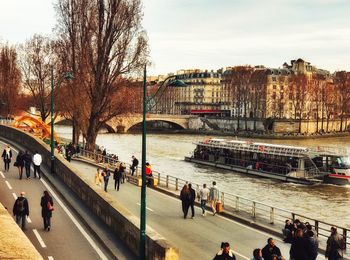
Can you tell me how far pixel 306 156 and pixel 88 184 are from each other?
3297 cm

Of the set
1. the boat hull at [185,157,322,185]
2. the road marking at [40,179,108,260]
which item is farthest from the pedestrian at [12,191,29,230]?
the boat hull at [185,157,322,185]

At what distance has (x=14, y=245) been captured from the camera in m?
9.18

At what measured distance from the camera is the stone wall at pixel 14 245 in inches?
335

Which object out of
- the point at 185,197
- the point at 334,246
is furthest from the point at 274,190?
the point at 334,246

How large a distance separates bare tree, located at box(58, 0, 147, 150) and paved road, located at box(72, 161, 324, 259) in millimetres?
17898

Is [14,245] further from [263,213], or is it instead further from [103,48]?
[103,48]

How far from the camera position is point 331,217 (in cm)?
3114

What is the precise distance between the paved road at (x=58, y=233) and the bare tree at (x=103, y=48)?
1982 cm

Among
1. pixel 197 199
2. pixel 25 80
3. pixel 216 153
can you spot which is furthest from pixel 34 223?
pixel 25 80

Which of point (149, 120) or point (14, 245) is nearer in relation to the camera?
point (14, 245)

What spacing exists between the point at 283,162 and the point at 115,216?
37.4 metres

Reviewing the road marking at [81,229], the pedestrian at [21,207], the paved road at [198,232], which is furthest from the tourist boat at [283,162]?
the pedestrian at [21,207]

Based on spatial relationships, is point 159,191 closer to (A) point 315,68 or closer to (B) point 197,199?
(B) point 197,199

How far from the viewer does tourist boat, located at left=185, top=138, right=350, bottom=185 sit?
152ft
